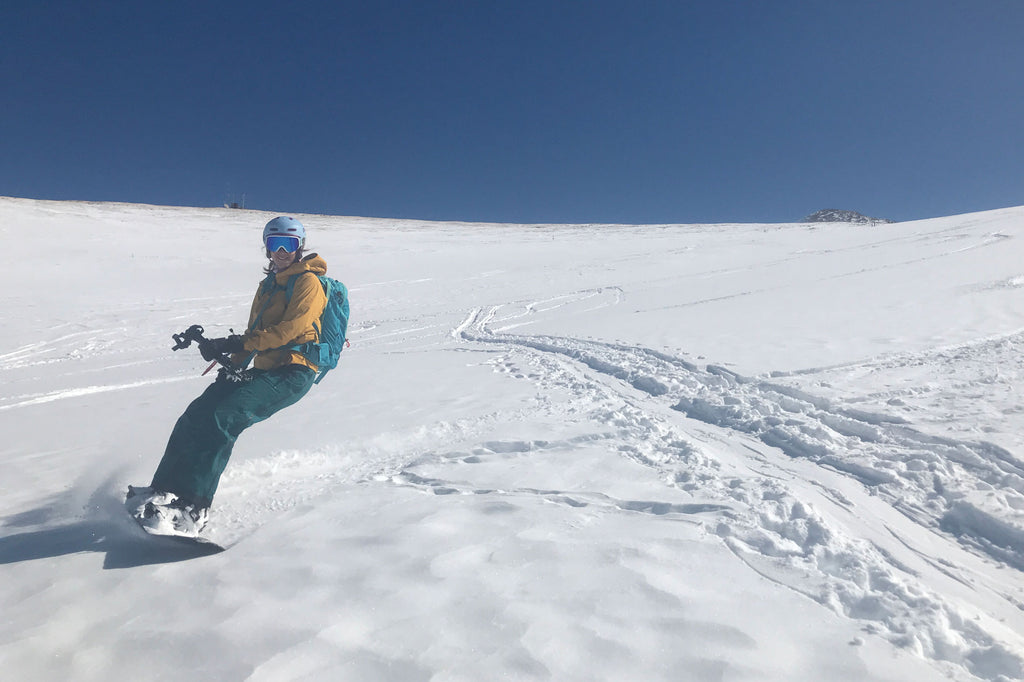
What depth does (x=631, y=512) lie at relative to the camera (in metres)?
3.31

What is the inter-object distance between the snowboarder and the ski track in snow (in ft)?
3.72

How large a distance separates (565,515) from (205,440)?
2.17m

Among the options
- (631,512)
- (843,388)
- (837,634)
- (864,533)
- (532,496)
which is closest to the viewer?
(837,634)

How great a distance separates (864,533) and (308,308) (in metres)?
3.49

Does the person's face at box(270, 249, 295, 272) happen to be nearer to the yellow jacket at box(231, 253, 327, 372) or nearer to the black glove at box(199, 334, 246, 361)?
the yellow jacket at box(231, 253, 327, 372)

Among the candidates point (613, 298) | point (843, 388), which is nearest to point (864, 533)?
point (843, 388)

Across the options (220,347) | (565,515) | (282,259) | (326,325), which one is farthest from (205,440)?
(565,515)

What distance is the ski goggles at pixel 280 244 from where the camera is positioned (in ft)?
12.3

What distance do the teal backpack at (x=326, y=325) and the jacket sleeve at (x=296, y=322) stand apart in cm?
7

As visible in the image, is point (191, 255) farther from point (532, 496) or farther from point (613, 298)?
point (532, 496)

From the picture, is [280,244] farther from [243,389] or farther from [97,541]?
[97,541]

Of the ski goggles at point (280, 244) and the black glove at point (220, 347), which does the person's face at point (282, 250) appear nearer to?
the ski goggles at point (280, 244)

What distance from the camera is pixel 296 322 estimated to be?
354cm

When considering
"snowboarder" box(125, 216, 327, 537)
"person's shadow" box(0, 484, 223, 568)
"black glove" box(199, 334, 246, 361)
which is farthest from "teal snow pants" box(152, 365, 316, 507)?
"person's shadow" box(0, 484, 223, 568)
